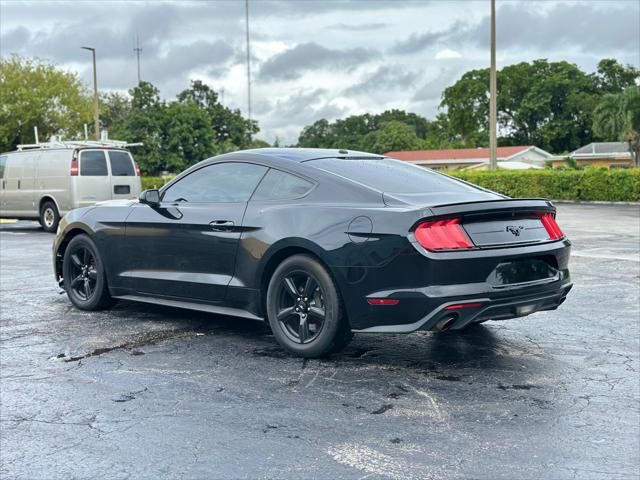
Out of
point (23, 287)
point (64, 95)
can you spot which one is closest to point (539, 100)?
point (64, 95)

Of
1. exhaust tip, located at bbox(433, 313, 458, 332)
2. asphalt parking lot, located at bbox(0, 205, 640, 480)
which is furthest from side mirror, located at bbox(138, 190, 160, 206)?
exhaust tip, located at bbox(433, 313, 458, 332)

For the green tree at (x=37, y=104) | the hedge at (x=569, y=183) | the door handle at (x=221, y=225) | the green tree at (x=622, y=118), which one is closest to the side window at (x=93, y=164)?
the door handle at (x=221, y=225)

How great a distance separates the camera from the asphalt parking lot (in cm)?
402

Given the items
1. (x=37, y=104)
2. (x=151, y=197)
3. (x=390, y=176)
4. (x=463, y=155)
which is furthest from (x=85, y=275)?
(x=463, y=155)

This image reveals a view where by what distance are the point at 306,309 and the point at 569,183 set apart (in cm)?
2828

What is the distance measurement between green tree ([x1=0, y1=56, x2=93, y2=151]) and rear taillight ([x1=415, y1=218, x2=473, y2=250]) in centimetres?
4345

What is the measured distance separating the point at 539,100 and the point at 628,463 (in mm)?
95722

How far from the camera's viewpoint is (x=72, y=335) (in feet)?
22.8

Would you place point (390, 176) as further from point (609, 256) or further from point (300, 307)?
point (609, 256)

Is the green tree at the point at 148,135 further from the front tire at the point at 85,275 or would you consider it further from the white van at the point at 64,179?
the front tire at the point at 85,275

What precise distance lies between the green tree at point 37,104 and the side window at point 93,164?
94.6 feet

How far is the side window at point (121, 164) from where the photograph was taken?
18.9 metres

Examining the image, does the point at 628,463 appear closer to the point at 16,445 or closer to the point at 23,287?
Answer: the point at 16,445

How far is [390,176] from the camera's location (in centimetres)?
642
